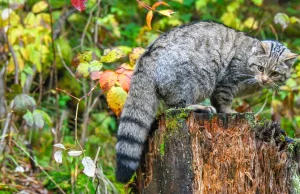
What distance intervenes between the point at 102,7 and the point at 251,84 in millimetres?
2594

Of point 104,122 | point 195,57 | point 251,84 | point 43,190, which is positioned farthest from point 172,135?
point 104,122

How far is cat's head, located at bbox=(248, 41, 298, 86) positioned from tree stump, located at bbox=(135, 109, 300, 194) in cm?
107

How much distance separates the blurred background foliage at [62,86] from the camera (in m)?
5.26

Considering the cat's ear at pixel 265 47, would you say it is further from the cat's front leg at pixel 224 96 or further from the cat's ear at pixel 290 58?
the cat's front leg at pixel 224 96

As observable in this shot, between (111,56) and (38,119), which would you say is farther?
(38,119)

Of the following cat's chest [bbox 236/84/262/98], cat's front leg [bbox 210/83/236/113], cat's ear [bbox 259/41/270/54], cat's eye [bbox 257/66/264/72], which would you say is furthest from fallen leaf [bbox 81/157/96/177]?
cat's ear [bbox 259/41/270/54]

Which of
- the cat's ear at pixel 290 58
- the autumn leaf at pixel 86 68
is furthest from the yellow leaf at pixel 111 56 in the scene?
the cat's ear at pixel 290 58

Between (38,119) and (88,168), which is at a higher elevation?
(38,119)

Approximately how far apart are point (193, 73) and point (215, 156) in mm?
778

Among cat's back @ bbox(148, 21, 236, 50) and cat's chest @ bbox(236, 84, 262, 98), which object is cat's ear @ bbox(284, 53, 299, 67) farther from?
cat's back @ bbox(148, 21, 236, 50)

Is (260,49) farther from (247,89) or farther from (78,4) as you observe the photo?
(78,4)

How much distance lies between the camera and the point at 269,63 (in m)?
4.70

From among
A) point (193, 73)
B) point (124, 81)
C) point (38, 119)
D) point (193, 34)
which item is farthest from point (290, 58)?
point (38, 119)

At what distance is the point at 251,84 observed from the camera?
4.79 meters
